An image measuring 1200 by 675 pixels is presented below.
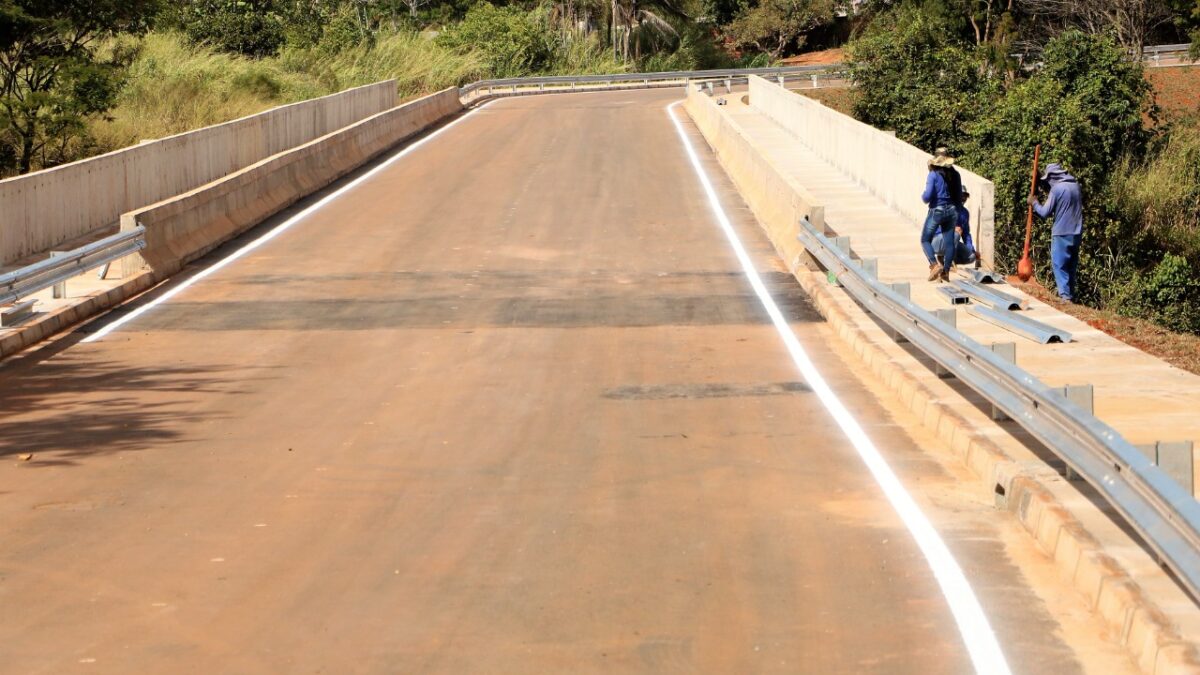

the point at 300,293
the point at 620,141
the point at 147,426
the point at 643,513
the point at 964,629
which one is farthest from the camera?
the point at 620,141

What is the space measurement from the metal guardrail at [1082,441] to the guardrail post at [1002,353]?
9 centimetres

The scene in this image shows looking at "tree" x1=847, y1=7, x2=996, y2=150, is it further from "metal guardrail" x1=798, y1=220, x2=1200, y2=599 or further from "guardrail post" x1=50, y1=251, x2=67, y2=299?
"metal guardrail" x1=798, y1=220, x2=1200, y2=599

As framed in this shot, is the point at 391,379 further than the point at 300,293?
No

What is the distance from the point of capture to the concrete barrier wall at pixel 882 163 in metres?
19.6

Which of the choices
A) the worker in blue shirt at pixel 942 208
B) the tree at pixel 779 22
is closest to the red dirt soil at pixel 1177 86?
the tree at pixel 779 22

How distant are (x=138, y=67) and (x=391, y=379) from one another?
3266 centimetres

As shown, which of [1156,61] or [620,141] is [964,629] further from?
[1156,61]

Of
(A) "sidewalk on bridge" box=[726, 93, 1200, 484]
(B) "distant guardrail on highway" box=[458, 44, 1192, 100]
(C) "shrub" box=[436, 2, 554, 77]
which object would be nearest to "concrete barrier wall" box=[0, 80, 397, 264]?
(A) "sidewalk on bridge" box=[726, 93, 1200, 484]

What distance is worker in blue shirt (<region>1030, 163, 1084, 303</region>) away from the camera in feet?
64.0

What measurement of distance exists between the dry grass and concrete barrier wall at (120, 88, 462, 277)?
35.0ft

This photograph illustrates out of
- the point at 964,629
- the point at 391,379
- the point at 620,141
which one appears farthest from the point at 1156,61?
the point at 964,629

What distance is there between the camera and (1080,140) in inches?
1369

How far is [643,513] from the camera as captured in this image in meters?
9.49

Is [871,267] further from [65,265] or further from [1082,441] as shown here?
[65,265]
